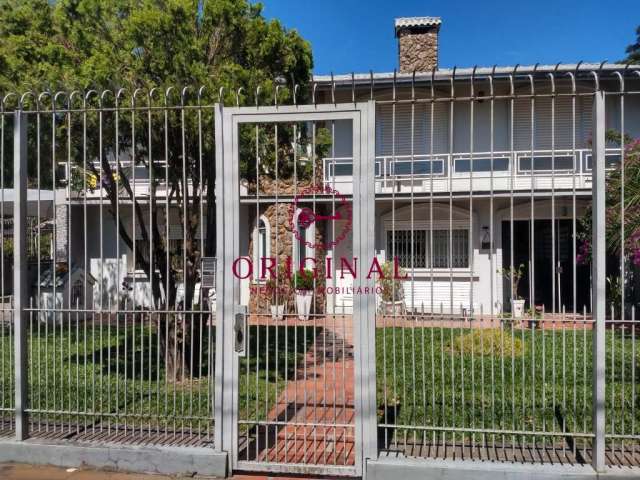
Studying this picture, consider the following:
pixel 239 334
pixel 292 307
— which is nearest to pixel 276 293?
pixel 239 334

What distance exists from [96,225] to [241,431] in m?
11.7

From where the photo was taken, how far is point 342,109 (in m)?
4.34

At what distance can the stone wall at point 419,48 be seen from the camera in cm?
1688

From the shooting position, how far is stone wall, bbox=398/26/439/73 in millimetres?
16875

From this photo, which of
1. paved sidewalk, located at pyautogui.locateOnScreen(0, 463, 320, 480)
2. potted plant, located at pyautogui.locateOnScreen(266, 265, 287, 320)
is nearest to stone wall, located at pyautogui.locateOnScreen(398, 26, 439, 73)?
potted plant, located at pyautogui.locateOnScreen(266, 265, 287, 320)

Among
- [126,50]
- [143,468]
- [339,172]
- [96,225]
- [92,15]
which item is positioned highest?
[92,15]

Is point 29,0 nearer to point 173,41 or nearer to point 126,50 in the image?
point 126,50

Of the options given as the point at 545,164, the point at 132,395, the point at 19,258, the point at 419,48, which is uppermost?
the point at 419,48

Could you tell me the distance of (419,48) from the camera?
1702cm

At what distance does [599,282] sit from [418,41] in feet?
48.2


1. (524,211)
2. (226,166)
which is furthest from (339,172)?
(226,166)

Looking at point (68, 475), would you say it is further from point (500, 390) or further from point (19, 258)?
point (500, 390)

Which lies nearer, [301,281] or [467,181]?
[301,281]

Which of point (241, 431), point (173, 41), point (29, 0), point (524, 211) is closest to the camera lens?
point (241, 431)
